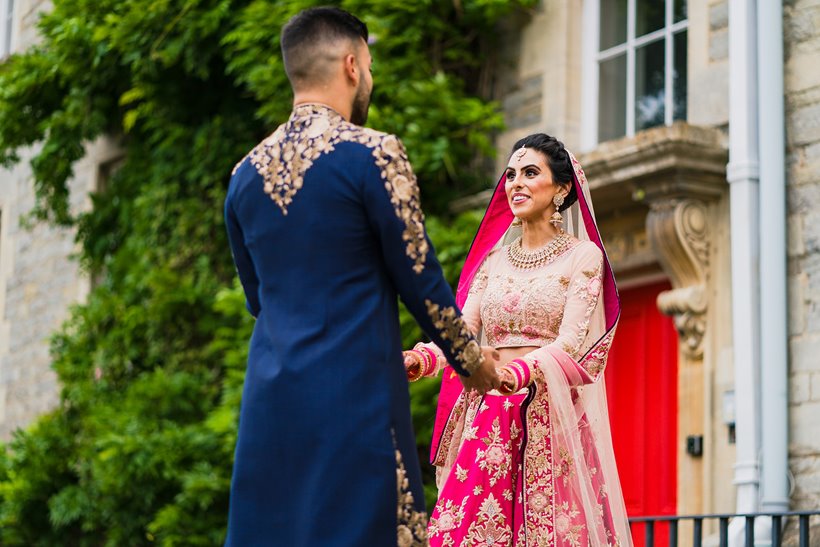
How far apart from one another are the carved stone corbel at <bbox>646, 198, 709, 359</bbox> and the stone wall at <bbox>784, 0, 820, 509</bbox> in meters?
0.52

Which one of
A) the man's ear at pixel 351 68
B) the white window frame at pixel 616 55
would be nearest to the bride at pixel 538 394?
the man's ear at pixel 351 68

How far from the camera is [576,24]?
26.9 feet

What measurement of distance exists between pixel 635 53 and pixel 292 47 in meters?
4.86

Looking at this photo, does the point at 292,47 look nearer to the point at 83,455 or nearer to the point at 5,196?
the point at 83,455

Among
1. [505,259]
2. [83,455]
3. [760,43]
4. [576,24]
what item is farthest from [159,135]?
[505,259]

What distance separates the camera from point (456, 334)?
10.8 feet

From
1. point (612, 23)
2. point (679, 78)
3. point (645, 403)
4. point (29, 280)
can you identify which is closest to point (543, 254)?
point (645, 403)

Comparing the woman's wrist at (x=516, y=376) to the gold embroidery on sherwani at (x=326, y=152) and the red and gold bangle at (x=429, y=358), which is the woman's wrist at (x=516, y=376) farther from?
the gold embroidery on sherwani at (x=326, y=152)

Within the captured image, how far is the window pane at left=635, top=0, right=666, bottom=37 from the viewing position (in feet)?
25.4

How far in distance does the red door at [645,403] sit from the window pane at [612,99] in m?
0.98

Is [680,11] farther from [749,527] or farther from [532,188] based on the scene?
[532,188]

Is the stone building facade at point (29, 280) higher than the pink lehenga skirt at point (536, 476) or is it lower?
higher

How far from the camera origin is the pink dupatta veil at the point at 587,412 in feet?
13.7

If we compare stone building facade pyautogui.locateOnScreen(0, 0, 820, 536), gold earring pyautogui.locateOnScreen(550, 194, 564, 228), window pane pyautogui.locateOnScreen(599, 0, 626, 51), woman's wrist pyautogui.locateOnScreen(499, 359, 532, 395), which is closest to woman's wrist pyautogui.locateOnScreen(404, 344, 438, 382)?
woman's wrist pyautogui.locateOnScreen(499, 359, 532, 395)
